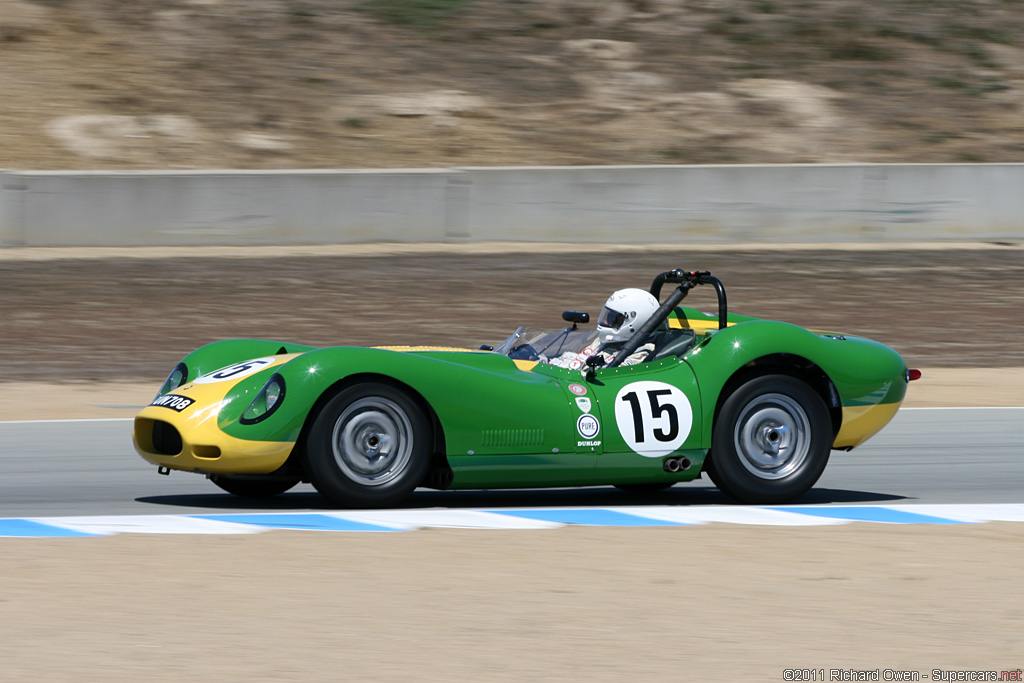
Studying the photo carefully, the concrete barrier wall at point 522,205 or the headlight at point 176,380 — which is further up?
the concrete barrier wall at point 522,205

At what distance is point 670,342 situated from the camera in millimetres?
7125

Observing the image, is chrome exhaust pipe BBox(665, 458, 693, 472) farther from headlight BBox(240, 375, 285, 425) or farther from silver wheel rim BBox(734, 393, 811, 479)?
headlight BBox(240, 375, 285, 425)

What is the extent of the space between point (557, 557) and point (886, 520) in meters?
1.85

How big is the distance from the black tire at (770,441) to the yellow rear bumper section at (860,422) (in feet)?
0.55

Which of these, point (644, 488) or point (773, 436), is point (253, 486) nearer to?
point (644, 488)

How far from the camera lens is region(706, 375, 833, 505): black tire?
683 centimetres

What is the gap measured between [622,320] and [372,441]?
1472 mm

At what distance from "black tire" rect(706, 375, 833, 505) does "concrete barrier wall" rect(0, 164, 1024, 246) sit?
1132 centimetres

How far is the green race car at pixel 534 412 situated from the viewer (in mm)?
6289

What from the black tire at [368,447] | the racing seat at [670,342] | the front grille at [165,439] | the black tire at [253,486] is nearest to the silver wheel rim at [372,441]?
the black tire at [368,447]

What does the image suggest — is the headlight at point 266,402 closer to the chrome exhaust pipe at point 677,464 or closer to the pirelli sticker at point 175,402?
the pirelli sticker at point 175,402

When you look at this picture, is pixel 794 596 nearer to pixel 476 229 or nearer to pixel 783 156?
pixel 476 229

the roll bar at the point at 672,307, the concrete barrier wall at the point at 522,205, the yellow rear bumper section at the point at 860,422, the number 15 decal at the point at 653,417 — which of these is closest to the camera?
the number 15 decal at the point at 653,417

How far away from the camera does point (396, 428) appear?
6418 mm
